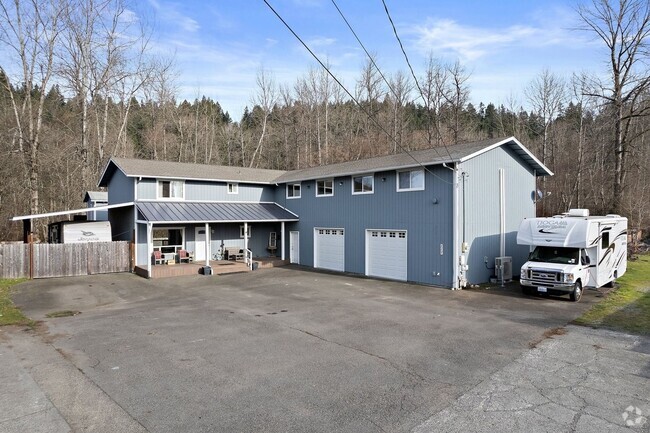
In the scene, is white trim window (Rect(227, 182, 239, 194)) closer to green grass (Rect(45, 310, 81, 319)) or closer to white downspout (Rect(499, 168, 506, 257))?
green grass (Rect(45, 310, 81, 319))

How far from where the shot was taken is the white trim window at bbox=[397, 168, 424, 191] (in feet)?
53.3

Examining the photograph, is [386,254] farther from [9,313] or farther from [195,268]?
[9,313]

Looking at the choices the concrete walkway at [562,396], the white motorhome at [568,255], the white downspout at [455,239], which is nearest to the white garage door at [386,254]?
the white downspout at [455,239]

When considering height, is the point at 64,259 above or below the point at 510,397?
above

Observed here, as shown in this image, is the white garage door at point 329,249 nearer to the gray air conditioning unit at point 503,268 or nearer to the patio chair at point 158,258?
the gray air conditioning unit at point 503,268

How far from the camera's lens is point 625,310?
11.1m

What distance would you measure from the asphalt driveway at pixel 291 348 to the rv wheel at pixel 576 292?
0.42 m

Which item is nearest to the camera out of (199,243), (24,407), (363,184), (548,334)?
(24,407)

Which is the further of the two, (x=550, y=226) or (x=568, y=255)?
(x=550, y=226)

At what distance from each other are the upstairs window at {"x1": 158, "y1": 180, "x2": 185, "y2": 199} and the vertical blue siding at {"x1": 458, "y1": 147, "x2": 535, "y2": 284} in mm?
14522

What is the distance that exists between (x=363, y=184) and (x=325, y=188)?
9.43ft

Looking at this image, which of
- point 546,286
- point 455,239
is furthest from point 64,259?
point 546,286

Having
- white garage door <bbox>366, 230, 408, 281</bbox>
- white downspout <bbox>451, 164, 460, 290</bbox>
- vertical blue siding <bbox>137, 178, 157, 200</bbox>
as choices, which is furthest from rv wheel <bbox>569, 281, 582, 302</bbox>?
vertical blue siding <bbox>137, 178, 157, 200</bbox>

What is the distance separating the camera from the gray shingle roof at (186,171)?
65.3 ft
